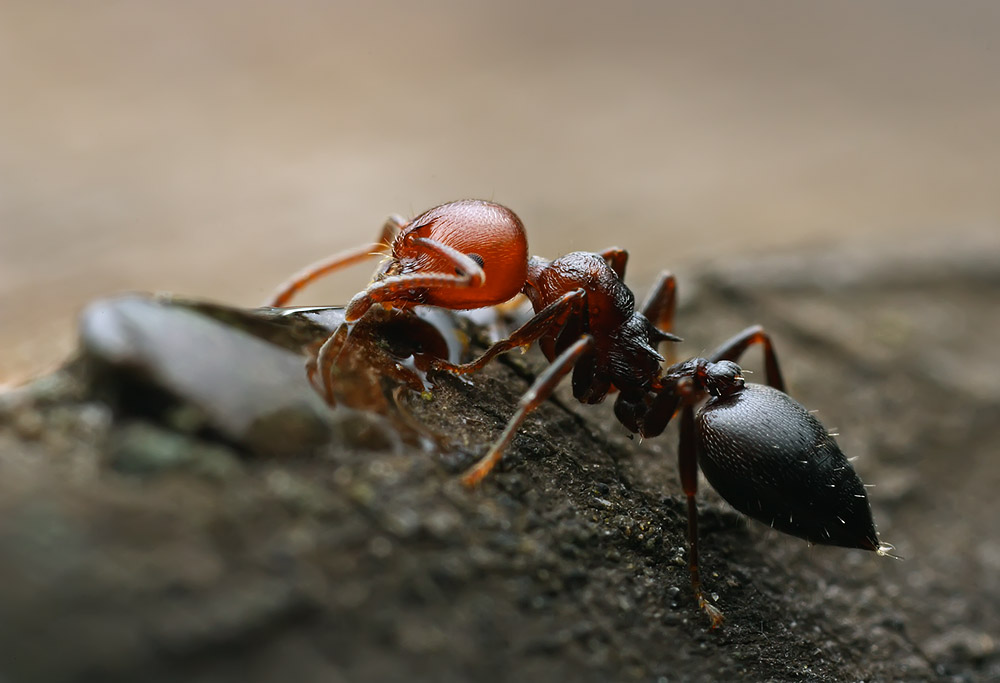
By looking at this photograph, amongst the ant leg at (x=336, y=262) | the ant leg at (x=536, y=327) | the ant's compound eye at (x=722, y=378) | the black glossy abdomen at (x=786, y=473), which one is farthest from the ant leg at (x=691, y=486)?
the ant leg at (x=336, y=262)

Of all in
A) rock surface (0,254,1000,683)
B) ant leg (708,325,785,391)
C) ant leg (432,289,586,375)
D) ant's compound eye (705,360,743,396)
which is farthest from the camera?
ant leg (708,325,785,391)

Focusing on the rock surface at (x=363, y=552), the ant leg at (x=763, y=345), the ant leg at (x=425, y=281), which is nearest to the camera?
the rock surface at (x=363, y=552)

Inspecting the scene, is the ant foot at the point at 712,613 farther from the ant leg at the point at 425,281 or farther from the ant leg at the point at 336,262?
the ant leg at the point at 336,262

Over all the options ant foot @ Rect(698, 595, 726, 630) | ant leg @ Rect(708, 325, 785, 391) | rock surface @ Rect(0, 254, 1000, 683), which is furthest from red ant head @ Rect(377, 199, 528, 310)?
ant foot @ Rect(698, 595, 726, 630)

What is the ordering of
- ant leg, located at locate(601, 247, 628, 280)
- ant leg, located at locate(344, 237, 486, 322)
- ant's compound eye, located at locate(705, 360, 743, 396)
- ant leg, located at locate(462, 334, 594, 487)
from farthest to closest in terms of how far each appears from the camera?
ant leg, located at locate(601, 247, 628, 280), ant's compound eye, located at locate(705, 360, 743, 396), ant leg, located at locate(344, 237, 486, 322), ant leg, located at locate(462, 334, 594, 487)

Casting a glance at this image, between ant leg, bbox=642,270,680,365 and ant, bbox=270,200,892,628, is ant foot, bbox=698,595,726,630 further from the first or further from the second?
ant leg, bbox=642,270,680,365
